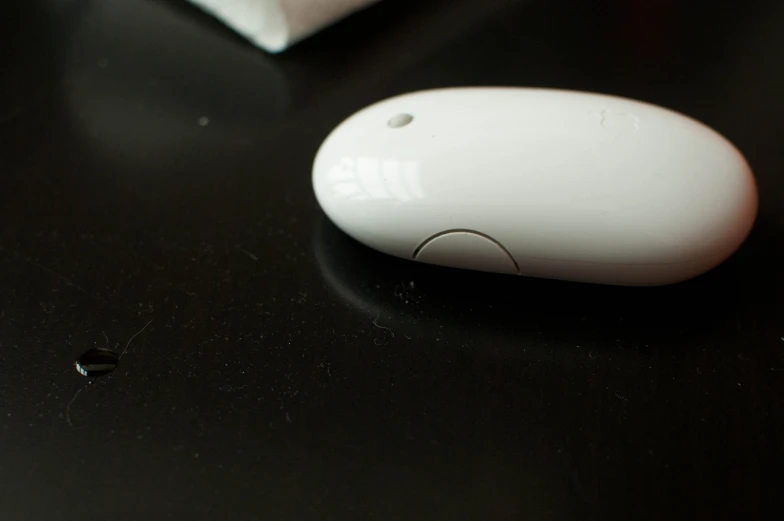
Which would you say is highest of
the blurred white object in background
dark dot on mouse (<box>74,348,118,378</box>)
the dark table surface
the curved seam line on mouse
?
the blurred white object in background

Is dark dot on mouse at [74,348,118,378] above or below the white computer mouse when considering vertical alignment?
below

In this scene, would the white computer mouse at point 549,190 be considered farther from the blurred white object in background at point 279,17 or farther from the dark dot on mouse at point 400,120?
the blurred white object in background at point 279,17

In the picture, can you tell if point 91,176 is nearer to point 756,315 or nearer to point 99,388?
point 99,388

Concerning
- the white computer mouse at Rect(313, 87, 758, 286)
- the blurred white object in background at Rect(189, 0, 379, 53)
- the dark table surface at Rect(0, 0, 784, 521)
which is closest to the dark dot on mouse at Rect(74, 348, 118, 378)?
the dark table surface at Rect(0, 0, 784, 521)

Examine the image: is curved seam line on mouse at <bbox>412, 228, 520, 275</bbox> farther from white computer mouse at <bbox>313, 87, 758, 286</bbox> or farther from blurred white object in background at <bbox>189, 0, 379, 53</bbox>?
blurred white object in background at <bbox>189, 0, 379, 53</bbox>

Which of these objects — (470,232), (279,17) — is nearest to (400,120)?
(470,232)

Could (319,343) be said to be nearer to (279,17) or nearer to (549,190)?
(549,190)
